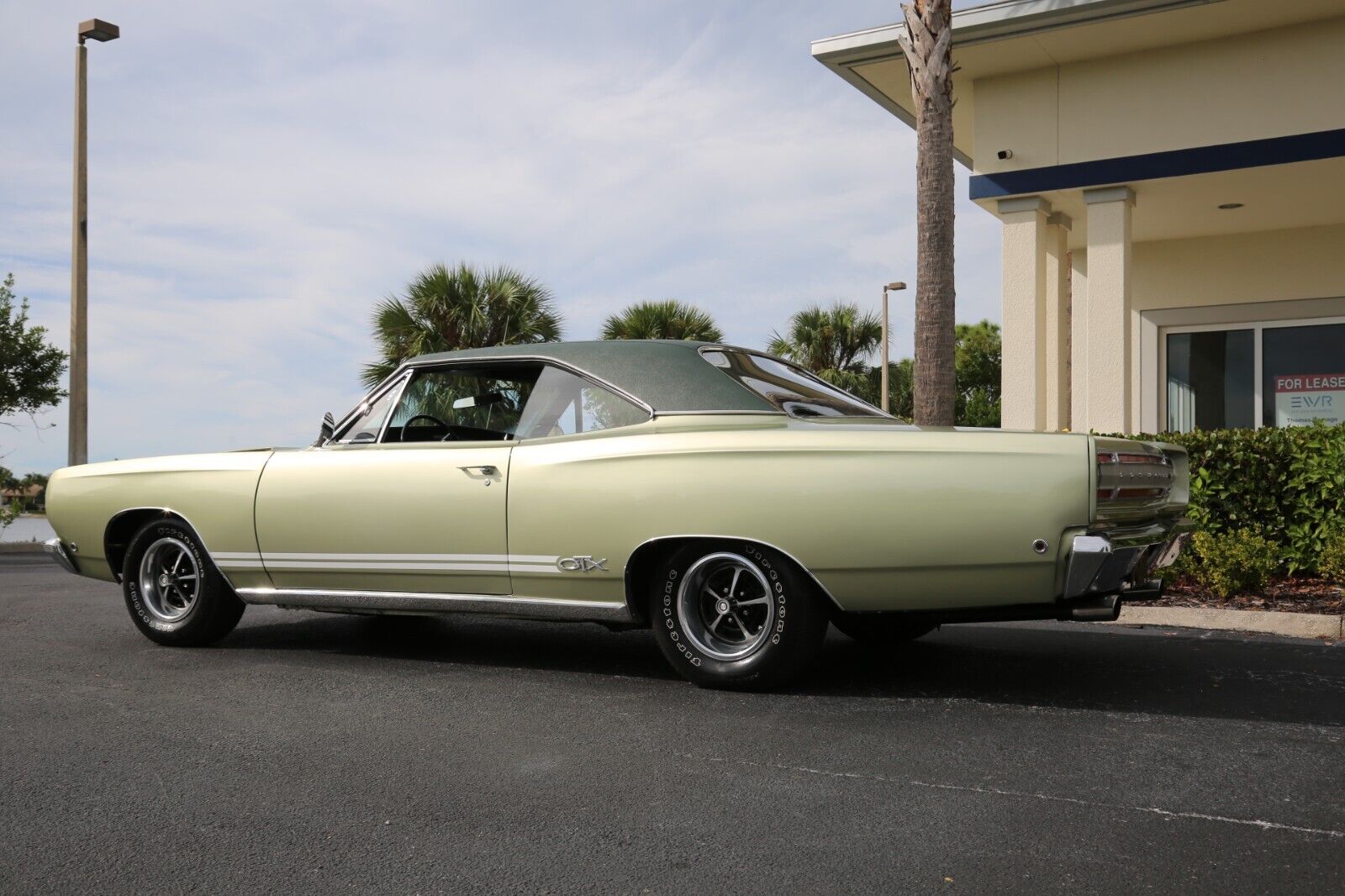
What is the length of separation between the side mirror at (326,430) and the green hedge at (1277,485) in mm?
5793

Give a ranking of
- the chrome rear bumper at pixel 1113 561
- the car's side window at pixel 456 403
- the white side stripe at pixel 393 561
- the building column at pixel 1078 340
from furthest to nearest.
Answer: the building column at pixel 1078 340, the car's side window at pixel 456 403, the white side stripe at pixel 393 561, the chrome rear bumper at pixel 1113 561

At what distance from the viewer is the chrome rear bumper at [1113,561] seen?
4.25 metres

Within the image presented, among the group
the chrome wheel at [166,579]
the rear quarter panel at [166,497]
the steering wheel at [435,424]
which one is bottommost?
the chrome wheel at [166,579]

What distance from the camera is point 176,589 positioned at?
6.31 meters

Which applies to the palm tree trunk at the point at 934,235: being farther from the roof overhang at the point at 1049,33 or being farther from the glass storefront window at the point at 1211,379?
the glass storefront window at the point at 1211,379

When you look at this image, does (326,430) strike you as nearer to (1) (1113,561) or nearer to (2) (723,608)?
(2) (723,608)

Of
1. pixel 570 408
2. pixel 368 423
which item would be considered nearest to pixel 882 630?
pixel 570 408

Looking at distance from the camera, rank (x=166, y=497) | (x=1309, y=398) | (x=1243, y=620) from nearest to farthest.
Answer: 1. (x=166, y=497)
2. (x=1243, y=620)
3. (x=1309, y=398)

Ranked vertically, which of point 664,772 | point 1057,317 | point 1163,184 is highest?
point 1163,184

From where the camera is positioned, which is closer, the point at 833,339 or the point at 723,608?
the point at 723,608

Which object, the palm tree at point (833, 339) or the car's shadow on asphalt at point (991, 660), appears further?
the palm tree at point (833, 339)

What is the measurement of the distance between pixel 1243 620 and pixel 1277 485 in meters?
1.97

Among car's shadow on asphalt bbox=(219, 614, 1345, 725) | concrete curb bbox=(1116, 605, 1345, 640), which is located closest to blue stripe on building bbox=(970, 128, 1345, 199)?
concrete curb bbox=(1116, 605, 1345, 640)

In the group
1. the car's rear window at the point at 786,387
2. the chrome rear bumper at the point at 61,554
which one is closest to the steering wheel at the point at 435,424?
the car's rear window at the point at 786,387
